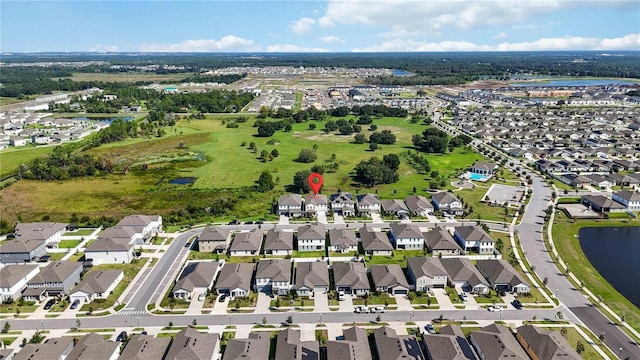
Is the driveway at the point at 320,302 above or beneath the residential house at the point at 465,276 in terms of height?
beneath

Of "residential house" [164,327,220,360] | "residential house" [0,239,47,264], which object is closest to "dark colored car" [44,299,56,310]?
"residential house" [0,239,47,264]

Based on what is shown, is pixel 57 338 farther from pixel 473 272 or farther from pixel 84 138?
pixel 84 138

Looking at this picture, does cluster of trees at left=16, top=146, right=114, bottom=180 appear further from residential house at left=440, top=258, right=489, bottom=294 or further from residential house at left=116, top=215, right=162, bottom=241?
residential house at left=440, top=258, right=489, bottom=294

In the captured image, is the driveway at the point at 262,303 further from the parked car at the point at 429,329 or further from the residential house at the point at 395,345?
the parked car at the point at 429,329

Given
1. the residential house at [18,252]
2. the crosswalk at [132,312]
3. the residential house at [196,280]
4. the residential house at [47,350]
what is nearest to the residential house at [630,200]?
the residential house at [196,280]

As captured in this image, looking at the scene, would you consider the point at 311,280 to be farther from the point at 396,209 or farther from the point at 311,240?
the point at 396,209

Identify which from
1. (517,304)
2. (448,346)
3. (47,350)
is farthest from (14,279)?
(517,304)
